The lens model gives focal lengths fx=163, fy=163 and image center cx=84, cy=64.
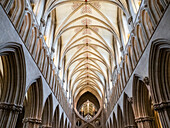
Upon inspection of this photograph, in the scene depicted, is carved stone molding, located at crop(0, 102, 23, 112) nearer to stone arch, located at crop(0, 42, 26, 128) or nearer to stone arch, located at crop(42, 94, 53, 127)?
stone arch, located at crop(0, 42, 26, 128)

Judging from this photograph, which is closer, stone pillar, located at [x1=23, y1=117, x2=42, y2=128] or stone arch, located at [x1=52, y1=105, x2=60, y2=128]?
stone pillar, located at [x1=23, y1=117, x2=42, y2=128]

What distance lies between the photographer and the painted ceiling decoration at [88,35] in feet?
45.3

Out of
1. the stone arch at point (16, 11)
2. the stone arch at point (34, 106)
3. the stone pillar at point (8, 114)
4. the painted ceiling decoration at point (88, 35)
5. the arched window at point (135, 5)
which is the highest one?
the painted ceiling decoration at point (88, 35)

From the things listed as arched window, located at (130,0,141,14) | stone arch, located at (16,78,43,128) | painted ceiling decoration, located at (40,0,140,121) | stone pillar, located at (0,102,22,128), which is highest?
painted ceiling decoration, located at (40,0,140,121)

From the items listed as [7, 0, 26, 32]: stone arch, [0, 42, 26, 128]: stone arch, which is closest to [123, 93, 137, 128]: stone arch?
[0, 42, 26, 128]: stone arch

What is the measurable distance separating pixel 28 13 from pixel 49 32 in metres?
5.10

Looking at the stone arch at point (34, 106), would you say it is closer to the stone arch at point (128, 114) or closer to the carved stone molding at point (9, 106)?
the carved stone molding at point (9, 106)

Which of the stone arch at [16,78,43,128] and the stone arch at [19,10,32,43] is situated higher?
the stone arch at [19,10,32,43]

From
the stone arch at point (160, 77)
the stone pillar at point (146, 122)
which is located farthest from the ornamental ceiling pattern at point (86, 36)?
the stone pillar at point (146, 122)

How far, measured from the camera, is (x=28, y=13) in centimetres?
873

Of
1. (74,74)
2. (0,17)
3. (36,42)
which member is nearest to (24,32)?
(36,42)

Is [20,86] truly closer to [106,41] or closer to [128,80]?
[128,80]

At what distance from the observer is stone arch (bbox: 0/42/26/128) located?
692 centimetres

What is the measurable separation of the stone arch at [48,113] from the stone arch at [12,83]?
5164mm
